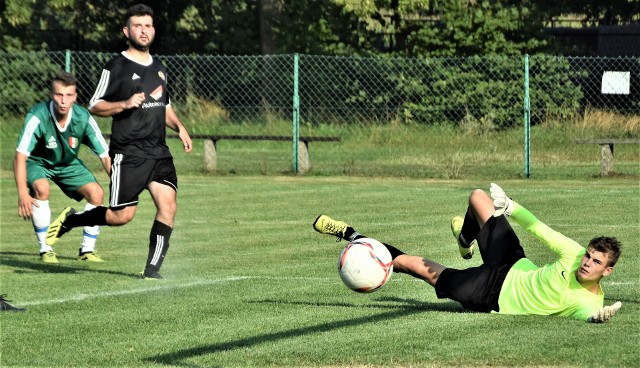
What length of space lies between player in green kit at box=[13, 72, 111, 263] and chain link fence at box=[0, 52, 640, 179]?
403 inches

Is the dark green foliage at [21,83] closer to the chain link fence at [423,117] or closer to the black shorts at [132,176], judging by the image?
the chain link fence at [423,117]

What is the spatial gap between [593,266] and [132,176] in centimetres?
444

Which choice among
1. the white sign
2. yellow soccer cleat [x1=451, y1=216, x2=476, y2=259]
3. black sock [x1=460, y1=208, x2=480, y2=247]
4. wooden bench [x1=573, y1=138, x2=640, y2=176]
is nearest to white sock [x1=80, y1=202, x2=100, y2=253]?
yellow soccer cleat [x1=451, y1=216, x2=476, y2=259]

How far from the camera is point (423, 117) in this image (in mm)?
26734

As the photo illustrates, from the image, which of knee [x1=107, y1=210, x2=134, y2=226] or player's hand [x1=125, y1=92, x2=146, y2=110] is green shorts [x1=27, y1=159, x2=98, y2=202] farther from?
player's hand [x1=125, y1=92, x2=146, y2=110]

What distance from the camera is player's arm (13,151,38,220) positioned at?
1150 centimetres

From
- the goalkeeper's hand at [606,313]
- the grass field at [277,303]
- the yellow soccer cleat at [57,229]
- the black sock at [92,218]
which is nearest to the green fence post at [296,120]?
the grass field at [277,303]

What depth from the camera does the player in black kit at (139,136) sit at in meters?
11.5

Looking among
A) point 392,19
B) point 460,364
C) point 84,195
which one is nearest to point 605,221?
point 84,195

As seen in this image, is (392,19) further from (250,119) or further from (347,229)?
(347,229)

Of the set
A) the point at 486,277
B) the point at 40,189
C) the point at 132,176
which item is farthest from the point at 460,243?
the point at 40,189

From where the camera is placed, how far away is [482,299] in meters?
9.52

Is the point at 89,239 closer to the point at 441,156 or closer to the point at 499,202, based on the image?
the point at 499,202

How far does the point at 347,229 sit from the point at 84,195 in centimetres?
391
